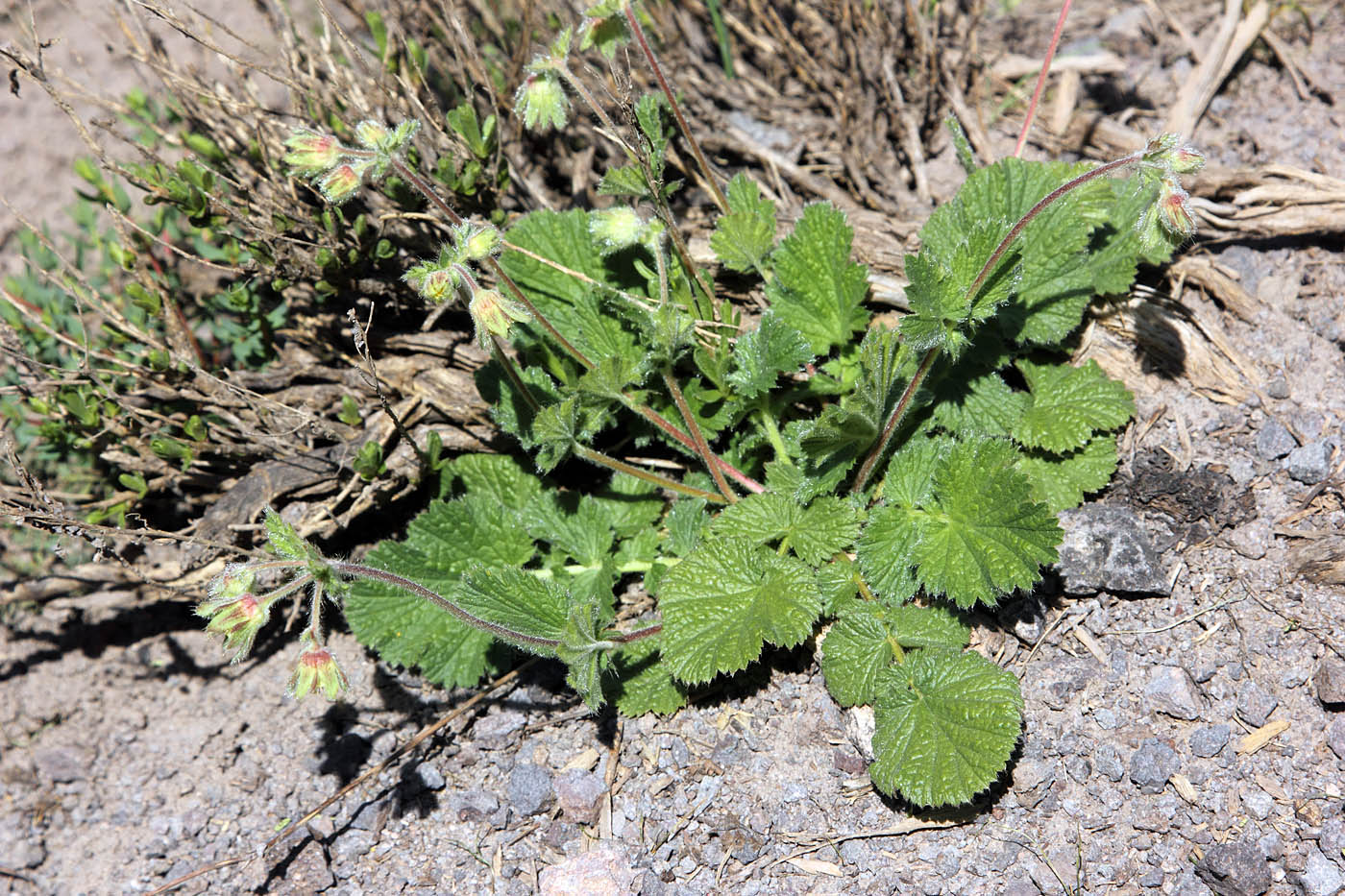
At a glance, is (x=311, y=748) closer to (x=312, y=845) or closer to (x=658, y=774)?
(x=312, y=845)

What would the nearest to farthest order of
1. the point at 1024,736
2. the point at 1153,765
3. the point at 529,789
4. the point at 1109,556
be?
1. the point at 1153,765
2. the point at 1024,736
3. the point at 1109,556
4. the point at 529,789

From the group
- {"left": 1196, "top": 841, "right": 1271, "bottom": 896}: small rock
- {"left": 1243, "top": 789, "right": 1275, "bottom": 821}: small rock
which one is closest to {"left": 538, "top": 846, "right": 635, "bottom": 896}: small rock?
{"left": 1196, "top": 841, "right": 1271, "bottom": 896}: small rock

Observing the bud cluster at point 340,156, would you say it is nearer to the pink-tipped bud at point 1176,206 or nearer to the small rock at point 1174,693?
the pink-tipped bud at point 1176,206

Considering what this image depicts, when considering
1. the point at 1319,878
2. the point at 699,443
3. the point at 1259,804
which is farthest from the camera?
the point at 699,443

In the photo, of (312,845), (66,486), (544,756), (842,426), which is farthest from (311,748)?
(842,426)

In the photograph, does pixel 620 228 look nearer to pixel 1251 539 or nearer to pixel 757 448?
pixel 757 448

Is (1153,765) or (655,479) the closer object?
(1153,765)

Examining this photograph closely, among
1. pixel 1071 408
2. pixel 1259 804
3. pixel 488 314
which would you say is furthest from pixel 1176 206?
pixel 488 314
